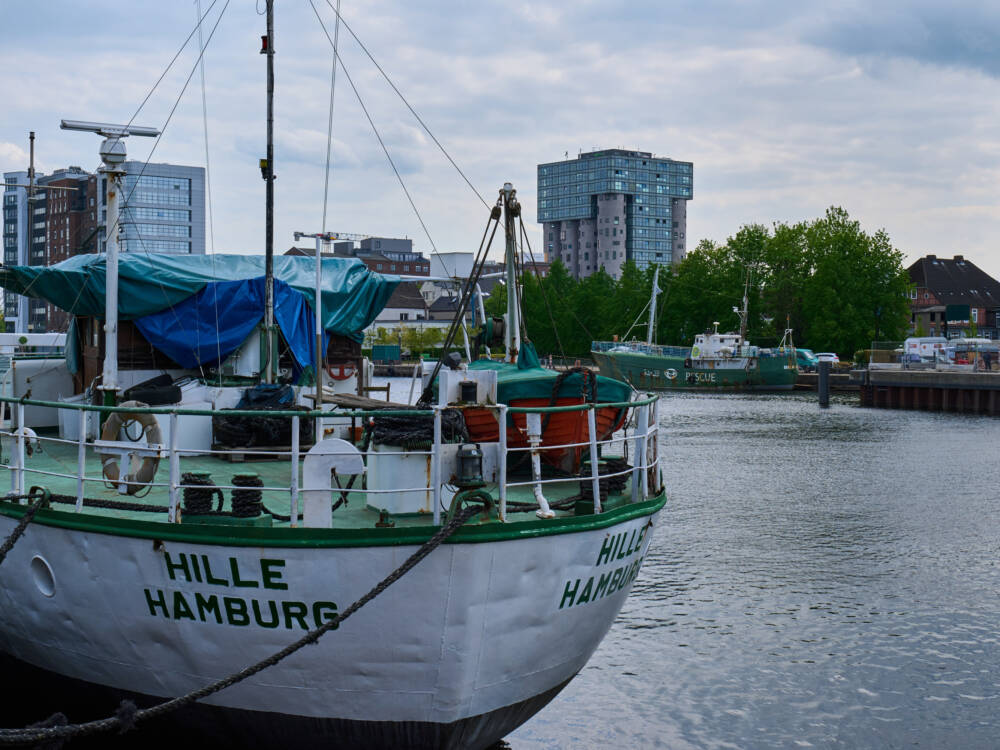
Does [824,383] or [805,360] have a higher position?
[805,360]

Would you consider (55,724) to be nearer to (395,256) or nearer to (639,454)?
(639,454)

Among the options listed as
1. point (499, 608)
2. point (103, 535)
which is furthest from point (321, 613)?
point (103, 535)

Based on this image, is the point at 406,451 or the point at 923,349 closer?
the point at 406,451

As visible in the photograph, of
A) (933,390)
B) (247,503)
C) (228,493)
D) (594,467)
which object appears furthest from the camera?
(933,390)

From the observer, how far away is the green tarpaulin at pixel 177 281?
46.3 ft

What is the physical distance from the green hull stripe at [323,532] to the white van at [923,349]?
2651 inches

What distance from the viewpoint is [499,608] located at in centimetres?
876

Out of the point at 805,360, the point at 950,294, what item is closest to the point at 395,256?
the point at 950,294

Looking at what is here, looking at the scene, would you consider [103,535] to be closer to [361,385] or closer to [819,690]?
[361,385]

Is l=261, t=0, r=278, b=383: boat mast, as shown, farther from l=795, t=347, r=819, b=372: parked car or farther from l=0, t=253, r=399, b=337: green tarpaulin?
l=795, t=347, r=819, b=372: parked car

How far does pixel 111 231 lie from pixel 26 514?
408 cm

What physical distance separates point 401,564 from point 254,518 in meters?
1.38

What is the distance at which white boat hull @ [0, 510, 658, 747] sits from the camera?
8.55 metres

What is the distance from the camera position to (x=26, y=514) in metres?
9.27
